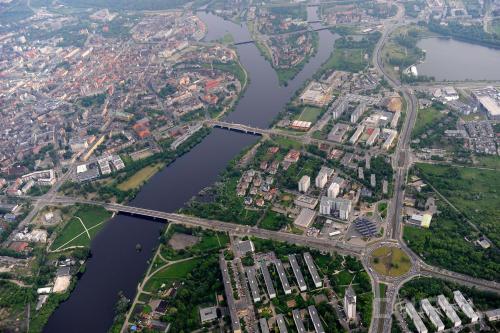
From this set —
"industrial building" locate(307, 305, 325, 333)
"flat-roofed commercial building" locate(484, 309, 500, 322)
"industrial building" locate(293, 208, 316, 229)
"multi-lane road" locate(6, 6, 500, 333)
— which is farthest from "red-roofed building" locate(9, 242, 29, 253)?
"flat-roofed commercial building" locate(484, 309, 500, 322)

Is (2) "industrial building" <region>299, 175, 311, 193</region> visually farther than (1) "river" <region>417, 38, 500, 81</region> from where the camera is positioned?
No

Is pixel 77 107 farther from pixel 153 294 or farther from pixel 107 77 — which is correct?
pixel 153 294

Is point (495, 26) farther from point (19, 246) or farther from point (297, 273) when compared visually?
point (19, 246)

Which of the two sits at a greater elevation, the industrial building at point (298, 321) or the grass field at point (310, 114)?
the grass field at point (310, 114)

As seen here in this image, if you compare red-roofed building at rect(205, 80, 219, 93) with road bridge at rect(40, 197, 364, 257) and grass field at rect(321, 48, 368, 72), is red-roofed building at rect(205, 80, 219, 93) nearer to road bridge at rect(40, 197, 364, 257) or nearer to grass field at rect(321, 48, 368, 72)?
grass field at rect(321, 48, 368, 72)

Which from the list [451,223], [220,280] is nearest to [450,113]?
[451,223]

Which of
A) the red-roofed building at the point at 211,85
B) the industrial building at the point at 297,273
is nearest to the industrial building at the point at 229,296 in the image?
the industrial building at the point at 297,273

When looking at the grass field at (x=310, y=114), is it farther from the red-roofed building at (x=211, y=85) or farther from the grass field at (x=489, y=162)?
the grass field at (x=489, y=162)
